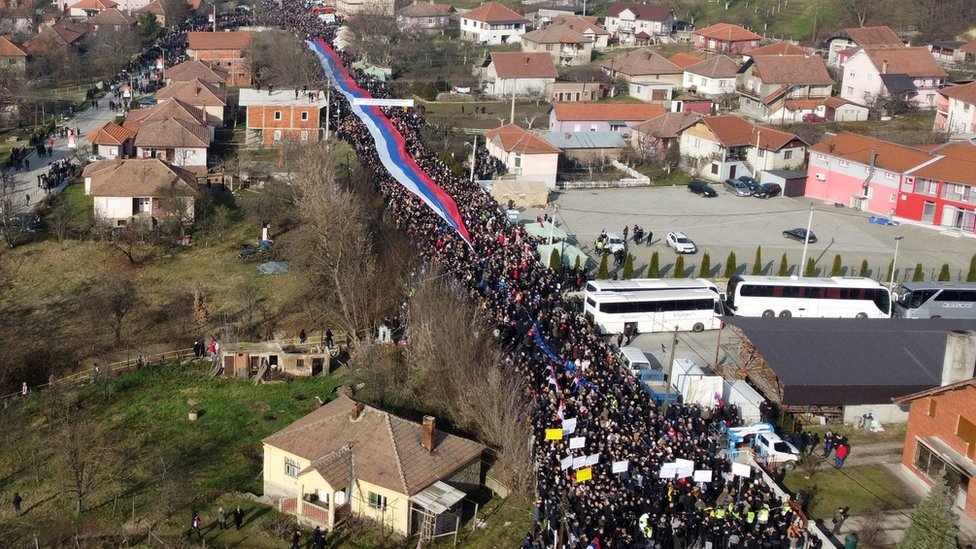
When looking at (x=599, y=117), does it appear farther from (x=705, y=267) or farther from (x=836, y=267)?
(x=836, y=267)

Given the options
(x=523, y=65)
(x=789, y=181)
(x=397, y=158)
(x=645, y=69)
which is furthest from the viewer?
(x=645, y=69)

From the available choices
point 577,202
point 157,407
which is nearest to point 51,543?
point 157,407

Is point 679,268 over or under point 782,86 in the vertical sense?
under

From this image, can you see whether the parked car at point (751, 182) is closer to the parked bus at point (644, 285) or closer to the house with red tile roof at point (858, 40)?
the parked bus at point (644, 285)

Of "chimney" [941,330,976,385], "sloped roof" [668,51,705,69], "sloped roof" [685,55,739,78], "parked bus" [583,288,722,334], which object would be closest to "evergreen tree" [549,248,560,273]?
"parked bus" [583,288,722,334]

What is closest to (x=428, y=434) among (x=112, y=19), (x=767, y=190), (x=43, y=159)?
(x=767, y=190)

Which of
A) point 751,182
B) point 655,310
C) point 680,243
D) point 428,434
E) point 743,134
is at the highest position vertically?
point 743,134

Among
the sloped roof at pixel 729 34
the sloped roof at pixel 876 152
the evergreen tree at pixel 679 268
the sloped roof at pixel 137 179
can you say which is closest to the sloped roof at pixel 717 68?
the sloped roof at pixel 729 34

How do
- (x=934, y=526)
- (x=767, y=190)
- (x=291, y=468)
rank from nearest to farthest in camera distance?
(x=934, y=526) < (x=291, y=468) < (x=767, y=190)

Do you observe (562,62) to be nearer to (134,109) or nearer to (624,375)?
(134,109)
